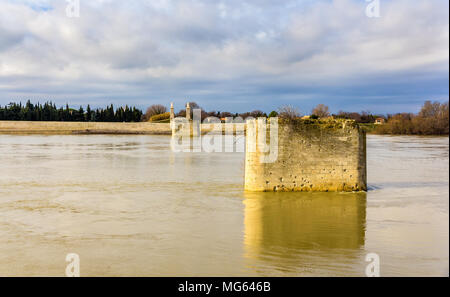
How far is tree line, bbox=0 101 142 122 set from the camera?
70275 mm

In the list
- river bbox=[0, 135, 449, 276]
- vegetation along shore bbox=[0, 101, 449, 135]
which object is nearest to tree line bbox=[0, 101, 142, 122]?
vegetation along shore bbox=[0, 101, 449, 135]

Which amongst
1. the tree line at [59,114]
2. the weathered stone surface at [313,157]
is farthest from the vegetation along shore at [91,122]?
the weathered stone surface at [313,157]

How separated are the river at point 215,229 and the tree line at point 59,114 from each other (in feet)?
201

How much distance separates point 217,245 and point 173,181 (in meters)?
7.85

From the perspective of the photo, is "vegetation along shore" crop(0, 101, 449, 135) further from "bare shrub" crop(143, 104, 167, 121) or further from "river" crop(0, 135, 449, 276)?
"river" crop(0, 135, 449, 276)

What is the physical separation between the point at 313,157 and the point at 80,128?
60.0 m

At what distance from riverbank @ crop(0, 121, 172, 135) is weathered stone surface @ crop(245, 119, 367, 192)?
56.8 metres

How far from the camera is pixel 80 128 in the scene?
2562 inches

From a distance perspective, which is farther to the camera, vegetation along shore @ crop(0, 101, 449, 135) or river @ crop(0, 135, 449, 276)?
vegetation along shore @ crop(0, 101, 449, 135)

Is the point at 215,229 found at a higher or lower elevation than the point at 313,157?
lower

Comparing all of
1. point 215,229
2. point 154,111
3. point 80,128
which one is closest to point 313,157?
point 215,229

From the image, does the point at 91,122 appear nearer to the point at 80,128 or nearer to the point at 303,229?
the point at 80,128

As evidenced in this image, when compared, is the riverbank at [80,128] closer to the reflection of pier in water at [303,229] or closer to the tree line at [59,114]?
the tree line at [59,114]
